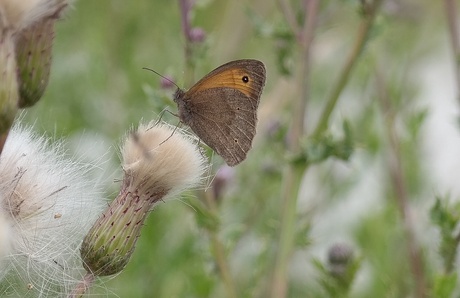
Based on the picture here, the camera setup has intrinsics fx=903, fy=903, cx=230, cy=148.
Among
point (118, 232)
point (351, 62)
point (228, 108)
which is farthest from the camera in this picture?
point (351, 62)

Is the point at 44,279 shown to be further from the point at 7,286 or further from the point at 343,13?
the point at 343,13

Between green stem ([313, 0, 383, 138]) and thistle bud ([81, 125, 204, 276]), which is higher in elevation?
thistle bud ([81, 125, 204, 276])

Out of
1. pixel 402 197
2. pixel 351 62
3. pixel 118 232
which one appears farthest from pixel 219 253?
pixel 118 232

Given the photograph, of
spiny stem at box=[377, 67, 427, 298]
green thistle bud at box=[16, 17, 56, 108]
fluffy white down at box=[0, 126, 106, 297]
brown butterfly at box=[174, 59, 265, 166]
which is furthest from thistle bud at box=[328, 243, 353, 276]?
Result: green thistle bud at box=[16, 17, 56, 108]

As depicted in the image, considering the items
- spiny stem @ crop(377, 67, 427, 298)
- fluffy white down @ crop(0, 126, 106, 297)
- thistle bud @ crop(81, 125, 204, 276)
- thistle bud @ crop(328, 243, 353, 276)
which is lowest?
spiny stem @ crop(377, 67, 427, 298)

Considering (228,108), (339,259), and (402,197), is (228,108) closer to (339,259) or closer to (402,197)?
(339,259)

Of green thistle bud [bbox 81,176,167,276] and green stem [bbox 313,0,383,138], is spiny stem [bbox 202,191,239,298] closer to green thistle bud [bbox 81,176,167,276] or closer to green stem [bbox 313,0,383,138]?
green stem [bbox 313,0,383,138]
